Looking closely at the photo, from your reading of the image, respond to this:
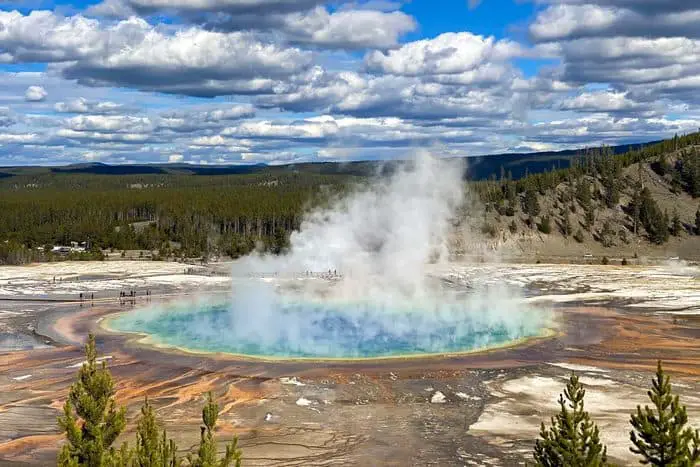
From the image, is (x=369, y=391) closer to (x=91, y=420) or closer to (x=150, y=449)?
(x=91, y=420)

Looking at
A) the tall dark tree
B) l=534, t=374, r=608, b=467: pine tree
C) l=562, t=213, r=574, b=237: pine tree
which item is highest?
the tall dark tree

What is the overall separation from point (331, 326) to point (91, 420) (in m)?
23.8

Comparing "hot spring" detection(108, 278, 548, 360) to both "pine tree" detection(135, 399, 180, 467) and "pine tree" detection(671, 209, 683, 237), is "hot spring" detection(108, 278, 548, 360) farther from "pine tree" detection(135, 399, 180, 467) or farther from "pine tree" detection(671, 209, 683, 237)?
"pine tree" detection(671, 209, 683, 237)

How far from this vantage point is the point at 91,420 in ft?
35.8

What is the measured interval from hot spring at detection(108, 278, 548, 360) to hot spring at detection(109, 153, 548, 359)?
54 millimetres

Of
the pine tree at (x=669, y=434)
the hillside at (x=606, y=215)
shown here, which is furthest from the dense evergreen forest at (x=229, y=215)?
the pine tree at (x=669, y=434)

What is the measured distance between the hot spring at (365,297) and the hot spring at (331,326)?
5cm

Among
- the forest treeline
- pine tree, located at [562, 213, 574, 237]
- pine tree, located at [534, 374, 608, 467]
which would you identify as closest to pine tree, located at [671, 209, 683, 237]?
pine tree, located at [562, 213, 574, 237]

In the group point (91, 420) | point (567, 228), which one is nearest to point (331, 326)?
point (91, 420)

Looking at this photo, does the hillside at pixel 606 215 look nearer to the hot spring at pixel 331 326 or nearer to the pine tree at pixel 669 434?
the hot spring at pixel 331 326

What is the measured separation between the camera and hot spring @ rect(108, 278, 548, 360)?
28766 mm

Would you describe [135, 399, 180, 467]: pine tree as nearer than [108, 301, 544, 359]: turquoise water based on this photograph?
Yes

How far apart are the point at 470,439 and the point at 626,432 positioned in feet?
12.8

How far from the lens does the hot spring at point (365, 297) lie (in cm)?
3039
